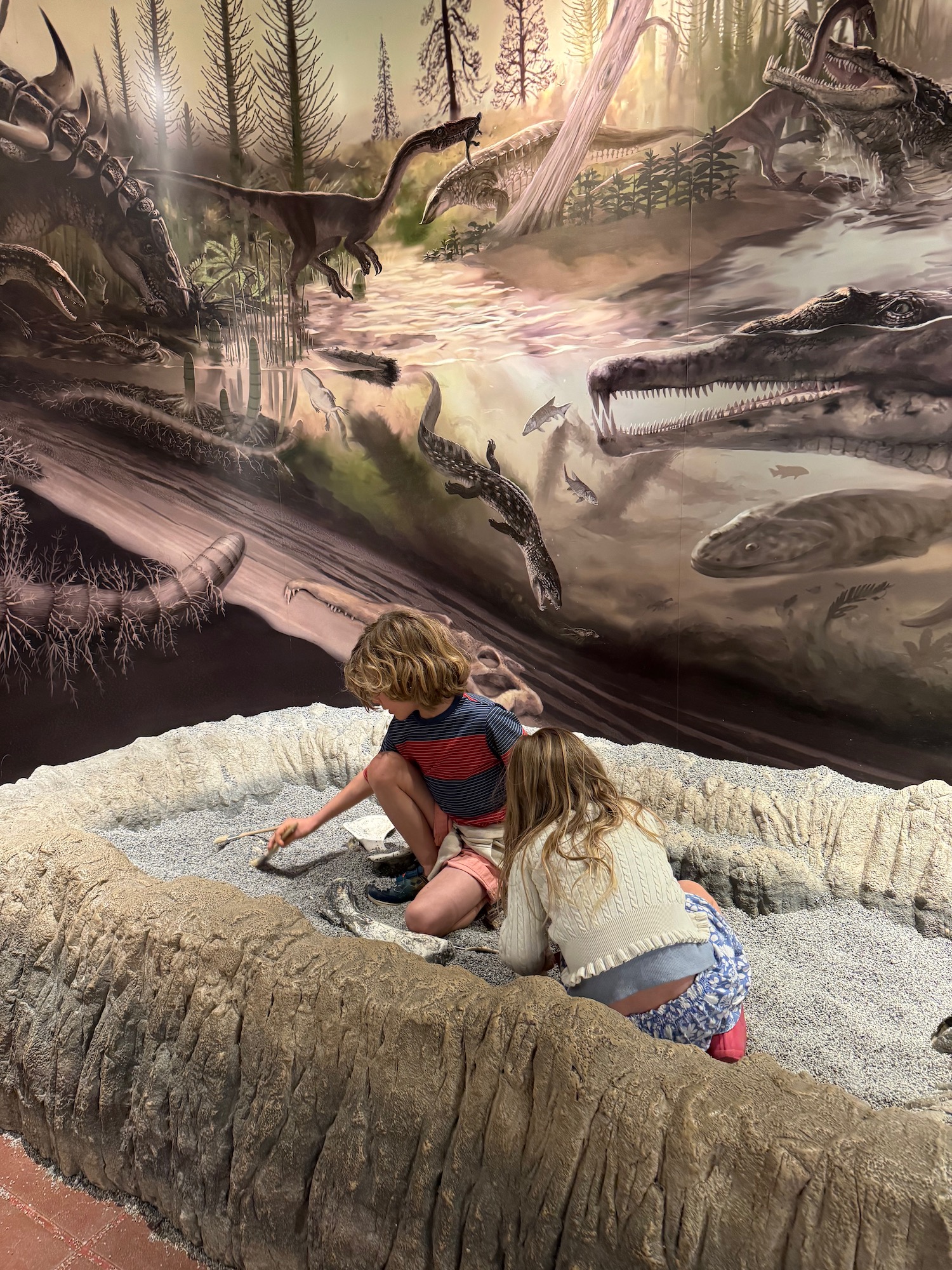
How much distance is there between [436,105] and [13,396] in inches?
91.8

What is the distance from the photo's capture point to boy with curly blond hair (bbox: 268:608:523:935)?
2.45m

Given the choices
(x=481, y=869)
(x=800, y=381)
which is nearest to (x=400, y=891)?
(x=481, y=869)

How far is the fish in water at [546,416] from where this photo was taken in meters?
4.09

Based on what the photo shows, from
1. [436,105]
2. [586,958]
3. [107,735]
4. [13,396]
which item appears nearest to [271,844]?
[586,958]

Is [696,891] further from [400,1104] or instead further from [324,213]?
[324,213]

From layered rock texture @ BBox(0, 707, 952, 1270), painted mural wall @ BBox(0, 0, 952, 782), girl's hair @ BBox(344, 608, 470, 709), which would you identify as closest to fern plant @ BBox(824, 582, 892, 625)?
painted mural wall @ BBox(0, 0, 952, 782)

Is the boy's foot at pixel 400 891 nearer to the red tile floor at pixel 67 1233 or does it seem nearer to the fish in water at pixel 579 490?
the red tile floor at pixel 67 1233

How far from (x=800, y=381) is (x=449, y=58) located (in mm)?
2157

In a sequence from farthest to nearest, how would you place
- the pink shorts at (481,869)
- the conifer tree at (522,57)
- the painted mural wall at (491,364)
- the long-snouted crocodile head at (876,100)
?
1. the conifer tree at (522,57)
2. the painted mural wall at (491,364)
3. the long-snouted crocodile head at (876,100)
4. the pink shorts at (481,869)

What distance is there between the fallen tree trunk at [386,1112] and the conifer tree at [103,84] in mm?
3389

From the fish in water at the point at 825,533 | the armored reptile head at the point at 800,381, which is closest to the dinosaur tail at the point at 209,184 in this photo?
the armored reptile head at the point at 800,381

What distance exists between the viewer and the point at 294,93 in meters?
4.17

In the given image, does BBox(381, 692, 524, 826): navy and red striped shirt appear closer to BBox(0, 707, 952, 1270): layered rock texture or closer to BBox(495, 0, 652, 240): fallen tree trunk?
BBox(0, 707, 952, 1270): layered rock texture

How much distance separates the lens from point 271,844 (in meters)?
2.66
